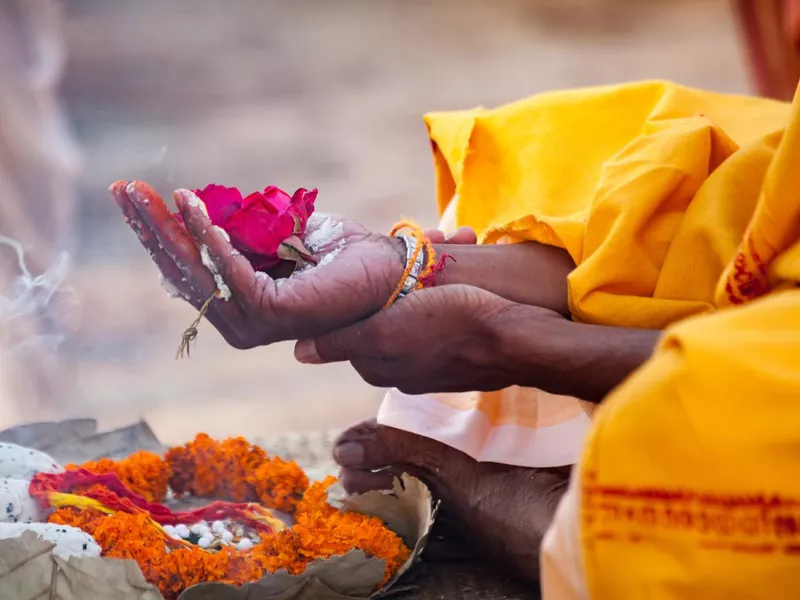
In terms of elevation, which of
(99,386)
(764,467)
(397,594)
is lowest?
(397,594)

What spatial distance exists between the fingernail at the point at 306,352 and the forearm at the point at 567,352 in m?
0.15

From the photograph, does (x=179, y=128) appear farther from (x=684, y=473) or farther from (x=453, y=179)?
(x=684, y=473)

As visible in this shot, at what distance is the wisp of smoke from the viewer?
3.50ft

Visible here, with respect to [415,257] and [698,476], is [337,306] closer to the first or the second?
[415,257]

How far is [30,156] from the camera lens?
1.28m

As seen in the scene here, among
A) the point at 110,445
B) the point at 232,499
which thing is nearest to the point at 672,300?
the point at 232,499

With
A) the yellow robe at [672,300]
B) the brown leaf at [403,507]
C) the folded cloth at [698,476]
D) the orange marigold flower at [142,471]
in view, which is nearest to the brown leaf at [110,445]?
the orange marigold flower at [142,471]

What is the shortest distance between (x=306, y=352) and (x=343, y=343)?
0.11 feet

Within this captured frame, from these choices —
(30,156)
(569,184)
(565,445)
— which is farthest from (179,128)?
(565,445)

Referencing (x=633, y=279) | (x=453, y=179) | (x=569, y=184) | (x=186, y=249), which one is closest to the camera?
(x=186, y=249)

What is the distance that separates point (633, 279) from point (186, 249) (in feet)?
1.33

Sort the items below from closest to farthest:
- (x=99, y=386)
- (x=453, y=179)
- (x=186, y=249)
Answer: (x=186, y=249) → (x=99, y=386) → (x=453, y=179)

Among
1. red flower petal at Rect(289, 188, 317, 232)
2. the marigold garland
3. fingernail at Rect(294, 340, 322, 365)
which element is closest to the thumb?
fingernail at Rect(294, 340, 322, 365)

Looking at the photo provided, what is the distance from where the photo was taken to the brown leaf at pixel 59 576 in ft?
2.74
